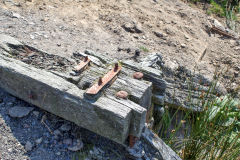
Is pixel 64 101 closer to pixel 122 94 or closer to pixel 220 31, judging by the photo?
pixel 122 94

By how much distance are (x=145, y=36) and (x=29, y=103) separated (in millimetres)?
2736

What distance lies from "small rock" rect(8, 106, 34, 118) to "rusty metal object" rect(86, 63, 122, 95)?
0.76 metres

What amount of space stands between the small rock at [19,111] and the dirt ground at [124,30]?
1.04 metres

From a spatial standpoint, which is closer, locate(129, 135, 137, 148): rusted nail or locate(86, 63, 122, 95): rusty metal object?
locate(86, 63, 122, 95): rusty metal object

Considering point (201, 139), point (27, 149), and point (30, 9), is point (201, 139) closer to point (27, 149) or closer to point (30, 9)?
point (27, 149)

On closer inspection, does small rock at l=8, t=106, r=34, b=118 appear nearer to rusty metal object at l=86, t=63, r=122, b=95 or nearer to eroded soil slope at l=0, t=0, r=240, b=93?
rusty metal object at l=86, t=63, r=122, b=95

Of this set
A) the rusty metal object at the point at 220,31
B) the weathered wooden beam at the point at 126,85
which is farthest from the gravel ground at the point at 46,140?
the rusty metal object at the point at 220,31

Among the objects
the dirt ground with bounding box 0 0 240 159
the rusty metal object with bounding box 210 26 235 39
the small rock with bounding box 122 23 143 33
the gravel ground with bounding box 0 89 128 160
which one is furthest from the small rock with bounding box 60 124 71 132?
the rusty metal object with bounding box 210 26 235 39

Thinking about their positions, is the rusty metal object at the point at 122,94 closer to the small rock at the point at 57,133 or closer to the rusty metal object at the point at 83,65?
the rusty metal object at the point at 83,65

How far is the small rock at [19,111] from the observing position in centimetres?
262

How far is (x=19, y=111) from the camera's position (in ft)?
8.71

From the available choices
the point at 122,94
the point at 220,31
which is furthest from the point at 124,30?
the point at 122,94

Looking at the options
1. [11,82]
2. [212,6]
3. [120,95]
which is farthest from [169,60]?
[212,6]

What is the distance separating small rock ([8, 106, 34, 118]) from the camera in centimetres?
262
